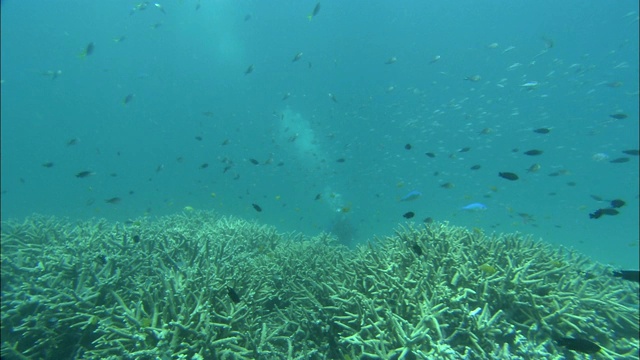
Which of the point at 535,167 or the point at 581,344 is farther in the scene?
the point at 535,167

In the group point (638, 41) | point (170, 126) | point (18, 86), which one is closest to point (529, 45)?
point (638, 41)

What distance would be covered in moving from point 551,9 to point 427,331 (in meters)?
64.2

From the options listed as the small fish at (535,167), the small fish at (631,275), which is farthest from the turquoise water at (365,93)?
the small fish at (631,275)

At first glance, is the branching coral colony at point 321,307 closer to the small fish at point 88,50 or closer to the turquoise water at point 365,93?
the small fish at point 88,50

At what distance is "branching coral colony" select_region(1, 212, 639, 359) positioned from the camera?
3.44 meters

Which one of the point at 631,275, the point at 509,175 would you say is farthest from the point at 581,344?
the point at 509,175

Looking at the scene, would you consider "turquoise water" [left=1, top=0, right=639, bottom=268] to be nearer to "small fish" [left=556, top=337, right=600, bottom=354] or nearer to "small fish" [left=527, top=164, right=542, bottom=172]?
"small fish" [left=527, top=164, right=542, bottom=172]

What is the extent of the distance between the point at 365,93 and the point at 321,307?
241 ft

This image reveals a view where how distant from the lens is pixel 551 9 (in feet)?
160

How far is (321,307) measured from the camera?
4164mm

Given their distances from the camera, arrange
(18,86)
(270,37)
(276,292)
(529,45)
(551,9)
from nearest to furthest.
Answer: (276,292) < (551,9) < (529,45) < (270,37) < (18,86)

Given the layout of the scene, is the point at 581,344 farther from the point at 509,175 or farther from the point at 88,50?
the point at 88,50

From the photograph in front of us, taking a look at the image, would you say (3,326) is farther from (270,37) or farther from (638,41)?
(638,41)

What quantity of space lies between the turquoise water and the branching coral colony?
18.1 meters
